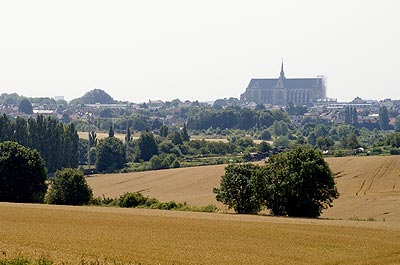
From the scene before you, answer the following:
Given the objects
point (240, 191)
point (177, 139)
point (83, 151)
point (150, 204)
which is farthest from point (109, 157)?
point (240, 191)

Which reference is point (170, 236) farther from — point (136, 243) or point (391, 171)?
point (391, 171)

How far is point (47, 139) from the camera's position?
138875 mm

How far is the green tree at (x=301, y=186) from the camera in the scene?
2699 inches

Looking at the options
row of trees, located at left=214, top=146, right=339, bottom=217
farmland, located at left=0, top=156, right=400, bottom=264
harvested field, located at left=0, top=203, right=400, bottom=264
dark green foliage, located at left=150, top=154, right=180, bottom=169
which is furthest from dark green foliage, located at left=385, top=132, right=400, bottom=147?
harvested field, located at left=0, top=203, right=400, bottom=264

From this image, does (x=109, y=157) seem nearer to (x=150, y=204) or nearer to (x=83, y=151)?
(x=83, y=151)

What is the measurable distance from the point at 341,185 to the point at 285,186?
29.5 metres

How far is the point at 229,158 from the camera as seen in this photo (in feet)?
557

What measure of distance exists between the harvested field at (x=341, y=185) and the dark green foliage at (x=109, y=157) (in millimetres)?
15467

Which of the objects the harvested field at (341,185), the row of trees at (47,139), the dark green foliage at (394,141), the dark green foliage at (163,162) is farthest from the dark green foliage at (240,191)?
the dark green foliage at (394,141)

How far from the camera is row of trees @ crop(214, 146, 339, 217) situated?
2704 inches

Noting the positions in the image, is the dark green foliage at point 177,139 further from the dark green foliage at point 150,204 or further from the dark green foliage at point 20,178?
the dark green foliage at point 150,204

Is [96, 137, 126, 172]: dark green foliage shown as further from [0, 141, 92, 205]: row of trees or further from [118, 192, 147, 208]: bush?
[118, 192, 147, 208]: bush

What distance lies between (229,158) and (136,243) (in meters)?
126

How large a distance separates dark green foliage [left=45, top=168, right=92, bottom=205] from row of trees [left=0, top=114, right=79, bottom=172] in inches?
2086
